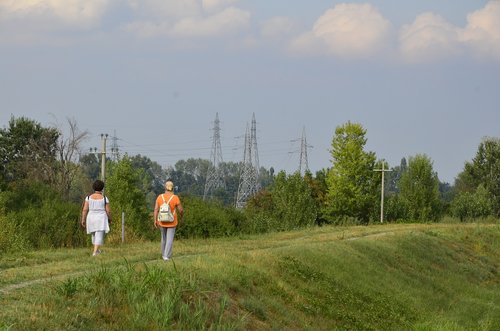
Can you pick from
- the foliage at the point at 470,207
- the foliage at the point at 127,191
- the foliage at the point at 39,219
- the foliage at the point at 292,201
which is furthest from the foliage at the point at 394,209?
the foliage at the point at 39,219

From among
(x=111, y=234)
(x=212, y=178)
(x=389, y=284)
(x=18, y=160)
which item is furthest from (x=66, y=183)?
(x=389, y=284)

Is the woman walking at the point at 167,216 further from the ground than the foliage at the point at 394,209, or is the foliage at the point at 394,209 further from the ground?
the woman walking at the point at 167,216

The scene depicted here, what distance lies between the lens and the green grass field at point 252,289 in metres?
11.8

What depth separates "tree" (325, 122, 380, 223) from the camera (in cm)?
7438

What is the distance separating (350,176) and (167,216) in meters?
57.5

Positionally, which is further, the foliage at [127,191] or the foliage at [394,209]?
the foliage at [394,209]

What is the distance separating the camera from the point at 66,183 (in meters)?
72.3

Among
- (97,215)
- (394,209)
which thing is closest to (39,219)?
(97,215)

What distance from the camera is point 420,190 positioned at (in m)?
81.6

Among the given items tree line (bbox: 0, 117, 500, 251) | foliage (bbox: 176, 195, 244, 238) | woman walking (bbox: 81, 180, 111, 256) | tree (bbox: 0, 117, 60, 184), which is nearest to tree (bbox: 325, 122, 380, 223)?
tree line (bbox: 0, 117, 500, 251)

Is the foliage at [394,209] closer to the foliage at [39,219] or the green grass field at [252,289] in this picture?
the green grass field at [252,289]

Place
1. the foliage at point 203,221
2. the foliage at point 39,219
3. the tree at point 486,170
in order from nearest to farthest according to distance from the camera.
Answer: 1. the foliage at point 39,219
2. the foliage at point 203,221
3. the tree at point 486,170

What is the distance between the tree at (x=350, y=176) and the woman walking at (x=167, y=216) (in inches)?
2200

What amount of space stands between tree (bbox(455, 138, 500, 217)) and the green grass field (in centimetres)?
7307
